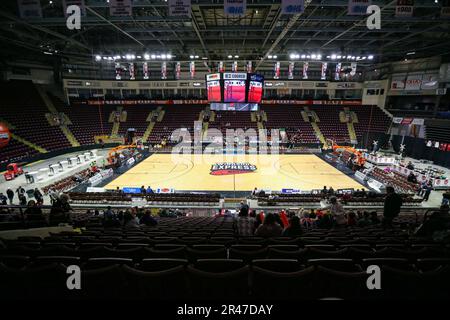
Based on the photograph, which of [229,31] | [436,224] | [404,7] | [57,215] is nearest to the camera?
[436,224]

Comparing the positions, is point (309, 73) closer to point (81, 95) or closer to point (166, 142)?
point (166, 142)

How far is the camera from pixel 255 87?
2244cm

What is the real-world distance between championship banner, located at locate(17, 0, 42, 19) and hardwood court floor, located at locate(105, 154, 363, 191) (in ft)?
43.3

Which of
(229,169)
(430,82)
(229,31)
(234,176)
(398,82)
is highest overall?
(229,31)

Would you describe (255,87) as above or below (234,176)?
above

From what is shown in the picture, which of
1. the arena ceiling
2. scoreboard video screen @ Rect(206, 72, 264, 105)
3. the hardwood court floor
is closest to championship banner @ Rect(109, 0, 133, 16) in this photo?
the arena ceiling

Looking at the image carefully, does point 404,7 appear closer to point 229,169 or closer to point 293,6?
point 293,6

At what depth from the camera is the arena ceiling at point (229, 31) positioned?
18938 mm

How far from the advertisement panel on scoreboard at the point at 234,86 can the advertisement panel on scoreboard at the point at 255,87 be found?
25.8 inches

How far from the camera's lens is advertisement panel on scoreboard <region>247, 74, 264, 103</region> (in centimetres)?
2203

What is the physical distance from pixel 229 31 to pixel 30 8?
1721cm

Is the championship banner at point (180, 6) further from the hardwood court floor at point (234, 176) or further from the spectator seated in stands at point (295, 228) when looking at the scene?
the hardwood court floor at point (234, 176)

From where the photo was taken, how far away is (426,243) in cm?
496

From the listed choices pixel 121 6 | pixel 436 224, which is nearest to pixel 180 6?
A: pixel 121 6
